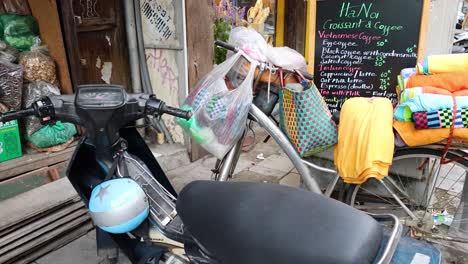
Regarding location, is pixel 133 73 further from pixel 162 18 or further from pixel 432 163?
pixel 432 163

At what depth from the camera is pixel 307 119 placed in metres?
2.46

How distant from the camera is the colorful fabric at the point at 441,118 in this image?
7.15ft

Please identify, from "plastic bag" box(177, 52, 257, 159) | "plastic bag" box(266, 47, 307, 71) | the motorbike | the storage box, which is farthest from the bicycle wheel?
the storage box

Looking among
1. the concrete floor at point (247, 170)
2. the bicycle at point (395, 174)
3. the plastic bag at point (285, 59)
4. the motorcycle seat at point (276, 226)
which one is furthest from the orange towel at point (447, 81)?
the concrete floor at point (247, 170)

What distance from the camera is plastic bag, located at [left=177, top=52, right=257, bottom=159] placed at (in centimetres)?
244

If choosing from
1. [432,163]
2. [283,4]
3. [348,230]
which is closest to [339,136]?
[432,163]

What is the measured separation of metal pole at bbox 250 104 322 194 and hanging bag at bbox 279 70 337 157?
5 centimetres

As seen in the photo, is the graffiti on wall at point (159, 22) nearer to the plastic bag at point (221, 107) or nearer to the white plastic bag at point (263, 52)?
the white plastic bag at point (263, 52)

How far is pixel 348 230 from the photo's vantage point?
107 centimetres

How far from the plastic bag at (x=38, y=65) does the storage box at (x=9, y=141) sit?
0.50m

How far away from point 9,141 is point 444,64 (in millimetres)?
3630

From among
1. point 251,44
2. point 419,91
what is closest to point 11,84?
point 251,44

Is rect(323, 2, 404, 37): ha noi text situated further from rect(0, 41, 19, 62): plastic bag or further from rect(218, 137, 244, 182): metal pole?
rect(0, 41, 19, 62): plastic bag

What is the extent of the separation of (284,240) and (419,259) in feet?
1.77
